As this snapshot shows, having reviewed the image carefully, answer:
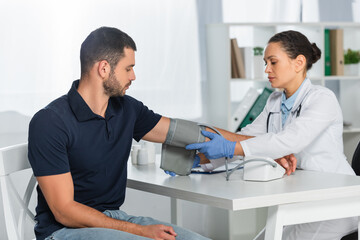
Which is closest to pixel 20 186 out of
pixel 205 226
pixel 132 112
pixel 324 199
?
pixel 205 226

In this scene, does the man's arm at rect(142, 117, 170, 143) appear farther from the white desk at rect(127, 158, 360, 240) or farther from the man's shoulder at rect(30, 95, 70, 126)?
the man's shoulder at rect(30, 95, 70, 126)

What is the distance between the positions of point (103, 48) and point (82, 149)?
33cm

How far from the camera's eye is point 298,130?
2037 millimetres

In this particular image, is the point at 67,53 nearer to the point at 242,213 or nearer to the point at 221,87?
the point at 221,87

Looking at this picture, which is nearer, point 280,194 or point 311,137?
point 280,194

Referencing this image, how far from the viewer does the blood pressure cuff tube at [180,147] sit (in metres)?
2.04

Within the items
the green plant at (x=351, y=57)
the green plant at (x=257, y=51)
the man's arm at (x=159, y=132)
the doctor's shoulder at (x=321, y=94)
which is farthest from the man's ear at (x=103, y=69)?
the green plant at (x=351, y=57)

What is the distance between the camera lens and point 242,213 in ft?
11.5

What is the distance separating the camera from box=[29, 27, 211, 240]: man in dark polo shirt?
1.66 metres

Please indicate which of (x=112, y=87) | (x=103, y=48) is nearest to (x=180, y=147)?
(x=112, y=87)

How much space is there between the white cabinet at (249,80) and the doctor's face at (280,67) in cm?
130

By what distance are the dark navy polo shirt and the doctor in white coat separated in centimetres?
28

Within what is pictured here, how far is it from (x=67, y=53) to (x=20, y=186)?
2.62ft

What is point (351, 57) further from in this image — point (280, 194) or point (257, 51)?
point (280, 194)
